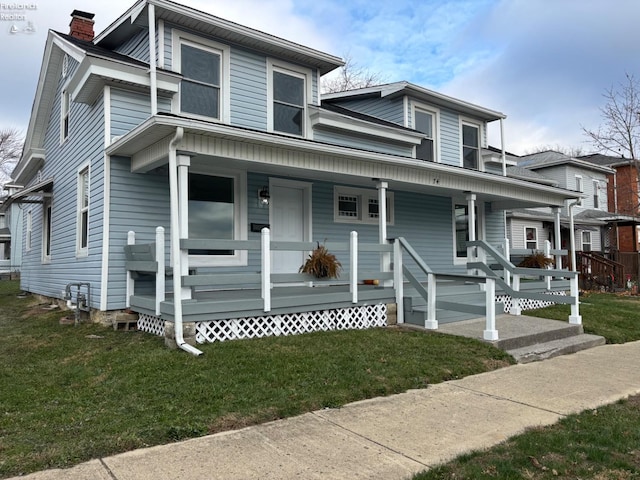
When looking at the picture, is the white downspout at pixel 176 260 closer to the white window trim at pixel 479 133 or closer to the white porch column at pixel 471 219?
the white porch column at pixel 471 219

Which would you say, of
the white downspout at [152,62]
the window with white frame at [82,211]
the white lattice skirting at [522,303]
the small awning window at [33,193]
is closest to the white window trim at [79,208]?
the window with white frame at [82,211]

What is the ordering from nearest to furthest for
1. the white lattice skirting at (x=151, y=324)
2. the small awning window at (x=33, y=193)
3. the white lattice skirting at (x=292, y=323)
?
the white lattice skirting at (x=292, y=323) → the white lattice skirting at (x=151, y=324) → the small awning window at (x=33, y=193)

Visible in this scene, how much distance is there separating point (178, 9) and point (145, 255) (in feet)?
14.9

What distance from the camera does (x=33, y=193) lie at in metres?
11.9

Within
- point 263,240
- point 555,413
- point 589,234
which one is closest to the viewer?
point 555,413

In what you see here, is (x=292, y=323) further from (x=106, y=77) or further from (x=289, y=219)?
(x=106, y=77)

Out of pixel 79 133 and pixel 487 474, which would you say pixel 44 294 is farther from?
pixel 487 474

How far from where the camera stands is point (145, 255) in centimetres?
728

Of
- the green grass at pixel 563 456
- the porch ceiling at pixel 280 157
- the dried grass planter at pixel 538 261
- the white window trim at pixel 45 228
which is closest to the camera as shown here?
the green grass at pixel 563 456

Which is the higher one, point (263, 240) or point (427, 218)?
point (427, 218)

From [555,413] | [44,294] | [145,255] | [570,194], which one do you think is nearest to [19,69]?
[44,294]

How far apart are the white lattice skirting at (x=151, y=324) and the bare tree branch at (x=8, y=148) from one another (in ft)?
114

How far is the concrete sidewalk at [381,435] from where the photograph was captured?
10.5 feet

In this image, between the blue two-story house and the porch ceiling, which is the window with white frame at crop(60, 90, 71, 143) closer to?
the blue two-story house
